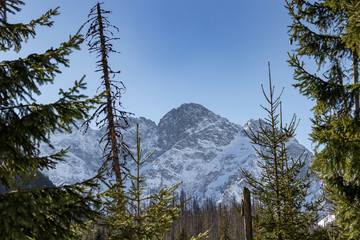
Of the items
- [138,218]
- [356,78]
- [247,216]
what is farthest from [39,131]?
[356,78]

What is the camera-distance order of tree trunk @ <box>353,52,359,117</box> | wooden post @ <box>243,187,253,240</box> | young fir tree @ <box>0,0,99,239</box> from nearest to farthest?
young fir tree @ <box>0,0,99,239</box>, tree trunk @ <box>353,52,359,117</box>, wooden post @ <box>243,187,253,240</box>

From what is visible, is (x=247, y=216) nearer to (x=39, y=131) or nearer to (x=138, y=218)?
(x=138, y=218)

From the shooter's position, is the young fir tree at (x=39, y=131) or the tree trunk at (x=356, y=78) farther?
the tree trunk at (x=356, y=78)

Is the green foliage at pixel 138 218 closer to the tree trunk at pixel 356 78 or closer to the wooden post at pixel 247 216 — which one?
the wooden post at pixel 247 216

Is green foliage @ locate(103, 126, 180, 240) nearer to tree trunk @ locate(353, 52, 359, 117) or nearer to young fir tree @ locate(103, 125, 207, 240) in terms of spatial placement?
young fir tree @ locate(103, 125, 207, 240)

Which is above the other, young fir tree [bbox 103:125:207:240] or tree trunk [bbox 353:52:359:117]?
tree trunk [bbox 353:52:359:117]

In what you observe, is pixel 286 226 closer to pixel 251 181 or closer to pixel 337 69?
pixel 251 181

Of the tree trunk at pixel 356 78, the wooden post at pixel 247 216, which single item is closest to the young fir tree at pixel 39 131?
the wooden post at pixel 247 216

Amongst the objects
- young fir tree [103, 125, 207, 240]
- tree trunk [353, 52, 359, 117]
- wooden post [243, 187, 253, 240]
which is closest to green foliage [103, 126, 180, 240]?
young fir tree [103, 125, 207, 240]

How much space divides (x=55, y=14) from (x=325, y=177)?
594 centimetres

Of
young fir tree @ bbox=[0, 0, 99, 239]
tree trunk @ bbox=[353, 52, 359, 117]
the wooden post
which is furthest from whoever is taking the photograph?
the wooden post

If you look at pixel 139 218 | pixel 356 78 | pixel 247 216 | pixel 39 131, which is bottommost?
pixel 247 216

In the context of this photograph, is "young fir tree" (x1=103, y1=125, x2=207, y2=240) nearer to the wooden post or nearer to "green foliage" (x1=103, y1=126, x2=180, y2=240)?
"green foliage" (x1=103, y1=126, x2=180, y2=240)

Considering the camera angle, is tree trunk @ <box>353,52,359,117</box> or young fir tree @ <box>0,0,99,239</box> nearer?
young fir tree @ <box>0,0,99,239</box>
